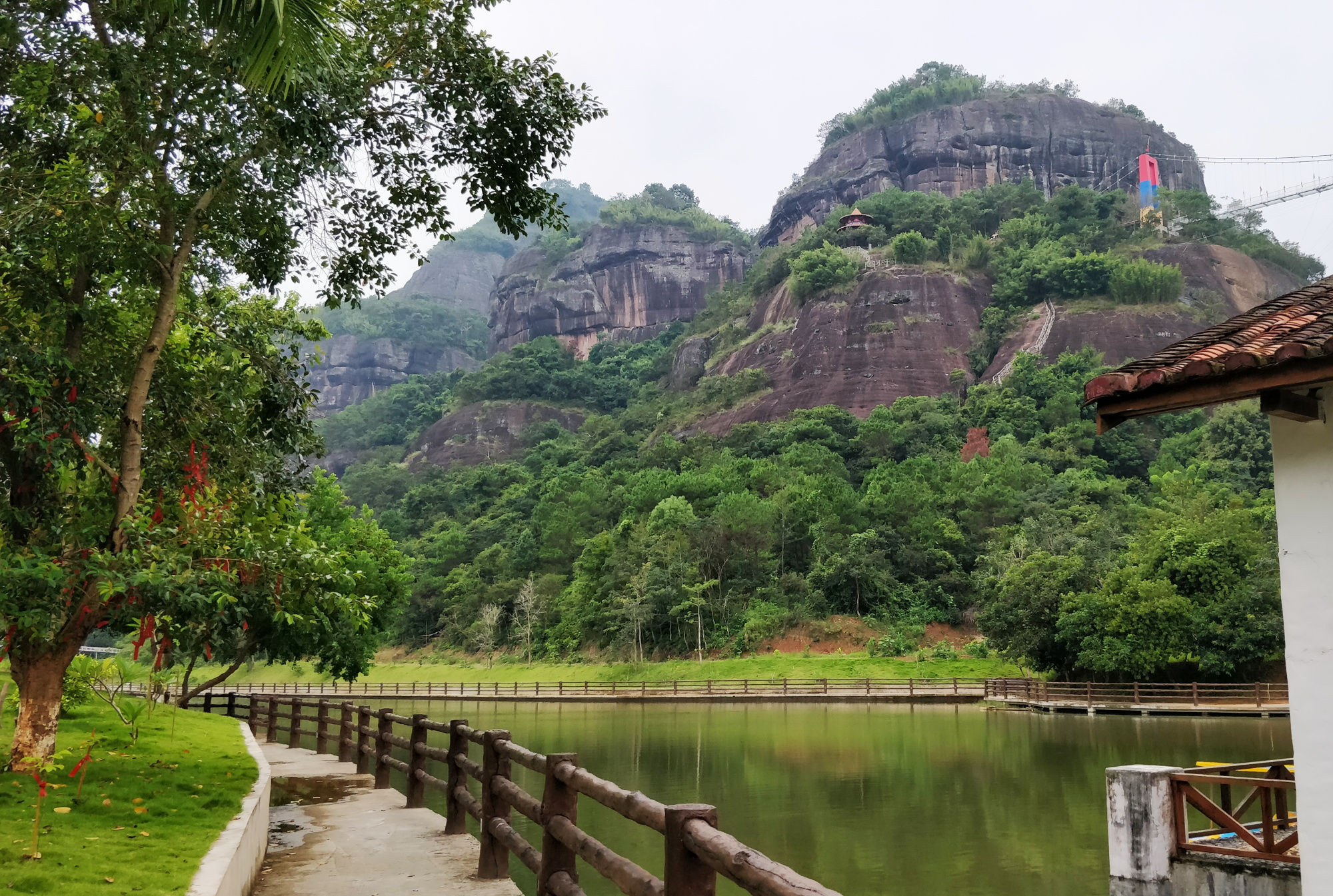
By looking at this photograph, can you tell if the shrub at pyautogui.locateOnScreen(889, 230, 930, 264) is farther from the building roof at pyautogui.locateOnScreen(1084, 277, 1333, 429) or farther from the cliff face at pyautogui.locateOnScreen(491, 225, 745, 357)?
the building roof at pyautogui.locateOnScreen(1084, 277, 1333, 429)

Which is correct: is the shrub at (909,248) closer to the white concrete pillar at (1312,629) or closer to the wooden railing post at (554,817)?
the white concrete pillar at (1312,629)

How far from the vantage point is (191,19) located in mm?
7863

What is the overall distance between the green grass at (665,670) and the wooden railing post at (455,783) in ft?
102

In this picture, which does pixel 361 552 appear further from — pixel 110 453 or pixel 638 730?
pixel 110 453

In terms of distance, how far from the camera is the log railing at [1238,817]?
7.13 m

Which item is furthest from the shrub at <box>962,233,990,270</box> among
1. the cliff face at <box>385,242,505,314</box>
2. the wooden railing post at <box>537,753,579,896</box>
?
the cliff face at <box>385,242,505,314</box>

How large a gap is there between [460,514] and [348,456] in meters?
36.6

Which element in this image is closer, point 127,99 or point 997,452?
point 127,99

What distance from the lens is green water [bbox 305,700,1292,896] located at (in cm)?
999

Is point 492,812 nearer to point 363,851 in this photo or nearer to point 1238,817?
point 363,851

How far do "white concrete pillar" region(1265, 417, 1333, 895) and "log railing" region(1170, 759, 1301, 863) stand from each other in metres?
3.14

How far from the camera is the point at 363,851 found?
749cm

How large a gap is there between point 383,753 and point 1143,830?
7534 millimetres

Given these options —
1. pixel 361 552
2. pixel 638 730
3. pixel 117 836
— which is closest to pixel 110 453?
pixel 117 836
